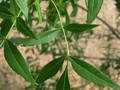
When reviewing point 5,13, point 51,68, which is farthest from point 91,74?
point 5,13

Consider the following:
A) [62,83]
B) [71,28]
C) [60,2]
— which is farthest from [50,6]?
[62,83]

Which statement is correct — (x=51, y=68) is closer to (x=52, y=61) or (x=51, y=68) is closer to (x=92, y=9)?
(x=52, y=61)

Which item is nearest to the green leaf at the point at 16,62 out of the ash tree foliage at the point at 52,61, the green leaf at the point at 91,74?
the ash tree foliage at the point at 52,61

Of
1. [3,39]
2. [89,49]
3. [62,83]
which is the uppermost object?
[3,39]

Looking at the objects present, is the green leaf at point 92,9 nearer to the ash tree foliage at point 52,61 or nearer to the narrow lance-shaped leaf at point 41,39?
the ash tree foliage at point 52,61

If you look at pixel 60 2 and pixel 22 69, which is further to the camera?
pixel 60 2

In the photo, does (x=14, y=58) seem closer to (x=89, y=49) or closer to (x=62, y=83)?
(x=62, y=83)

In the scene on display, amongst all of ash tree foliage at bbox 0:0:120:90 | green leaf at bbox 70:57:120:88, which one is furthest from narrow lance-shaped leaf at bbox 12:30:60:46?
green leaf at bbox 70:57:120:88
